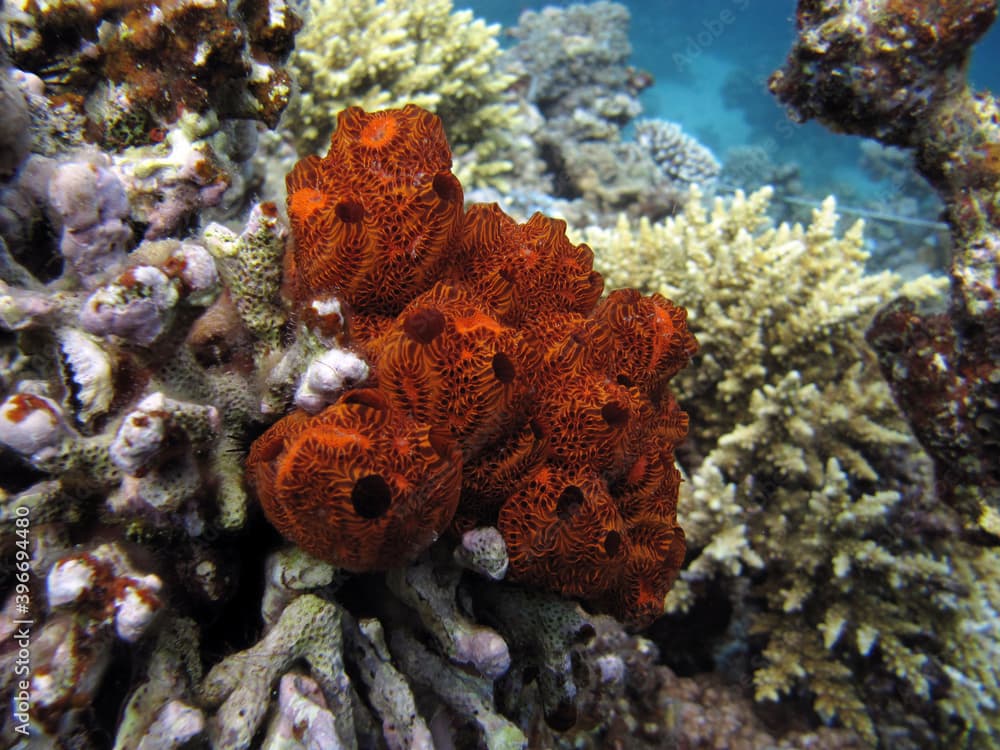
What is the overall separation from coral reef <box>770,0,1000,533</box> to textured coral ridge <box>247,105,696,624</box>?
1.54 m

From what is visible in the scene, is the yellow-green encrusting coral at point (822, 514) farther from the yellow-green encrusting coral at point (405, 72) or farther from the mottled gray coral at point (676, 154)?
the mottled gray coral at point (676, 154)

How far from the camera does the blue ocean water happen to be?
23094 millimetres

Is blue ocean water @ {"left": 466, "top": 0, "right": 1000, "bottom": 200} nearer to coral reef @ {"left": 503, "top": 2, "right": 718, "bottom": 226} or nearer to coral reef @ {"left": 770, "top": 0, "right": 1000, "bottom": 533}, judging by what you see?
coral reef @ {"left": 503, "top": 2, "right": 718, "bottom": 226}

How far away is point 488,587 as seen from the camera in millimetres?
1885

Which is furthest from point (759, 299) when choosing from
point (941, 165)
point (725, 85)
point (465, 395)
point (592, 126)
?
point (725, 85)

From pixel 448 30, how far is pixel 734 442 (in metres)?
4.63

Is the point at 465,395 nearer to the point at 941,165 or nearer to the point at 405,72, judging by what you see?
the point at 941,165

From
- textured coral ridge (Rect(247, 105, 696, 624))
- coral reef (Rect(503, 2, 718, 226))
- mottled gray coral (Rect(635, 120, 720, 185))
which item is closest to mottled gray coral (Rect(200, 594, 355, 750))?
textured coral ridge (Rect(247, 105, 696, 624))

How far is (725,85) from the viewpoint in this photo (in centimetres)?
2798

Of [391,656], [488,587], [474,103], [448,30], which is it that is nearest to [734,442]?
[488,587]

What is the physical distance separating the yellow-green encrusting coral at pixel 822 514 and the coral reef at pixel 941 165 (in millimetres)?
487

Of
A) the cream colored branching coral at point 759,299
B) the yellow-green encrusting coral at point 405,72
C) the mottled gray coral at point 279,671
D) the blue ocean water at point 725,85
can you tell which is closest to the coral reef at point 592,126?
the yellow-green encrusting coral at point 405,72

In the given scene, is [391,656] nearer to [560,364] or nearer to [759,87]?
[560,364]

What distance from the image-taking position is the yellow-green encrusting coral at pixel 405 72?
4555 millimetres
